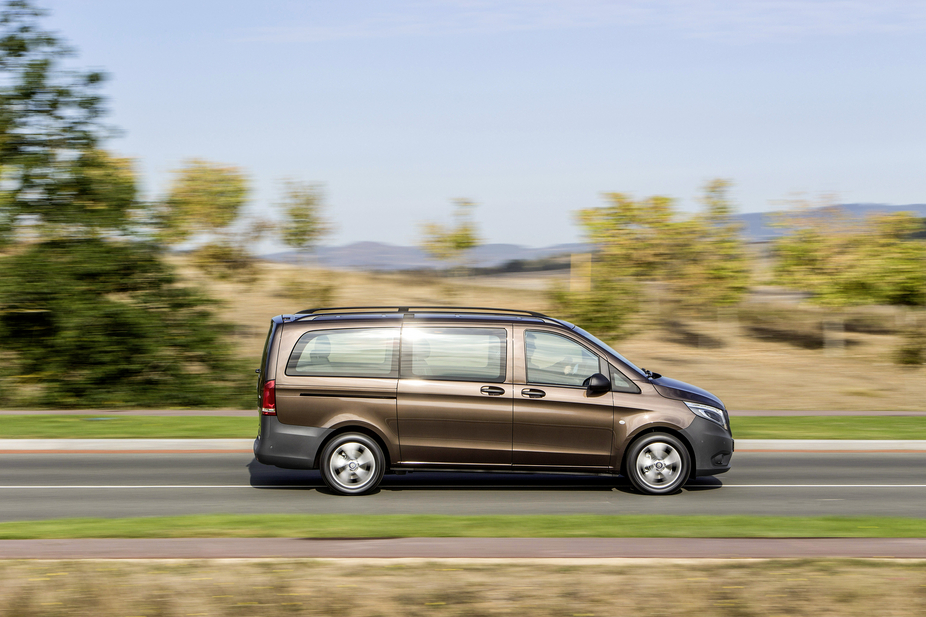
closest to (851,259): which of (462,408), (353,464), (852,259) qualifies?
(852,259)

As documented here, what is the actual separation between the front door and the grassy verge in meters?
5.12

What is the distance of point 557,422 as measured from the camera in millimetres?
9086

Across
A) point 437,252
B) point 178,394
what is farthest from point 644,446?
point 437,252

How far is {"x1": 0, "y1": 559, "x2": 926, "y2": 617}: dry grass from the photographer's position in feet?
17.0

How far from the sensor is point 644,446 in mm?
9148

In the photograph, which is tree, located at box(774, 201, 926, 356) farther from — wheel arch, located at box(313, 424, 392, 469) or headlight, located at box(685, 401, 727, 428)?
wheel arch, located at box(313, 424, 392, 469)

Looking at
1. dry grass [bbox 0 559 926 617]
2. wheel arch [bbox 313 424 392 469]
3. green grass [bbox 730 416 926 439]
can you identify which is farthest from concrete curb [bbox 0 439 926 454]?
dry grass [bbox 0 559 926 617]

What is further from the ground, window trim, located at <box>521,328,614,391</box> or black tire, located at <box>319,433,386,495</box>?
window trim, located at <box>521,328,614,391</box>

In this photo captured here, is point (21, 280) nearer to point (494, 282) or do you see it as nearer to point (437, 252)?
point (437, 252)

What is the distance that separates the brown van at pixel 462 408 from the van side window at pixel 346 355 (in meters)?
0.01

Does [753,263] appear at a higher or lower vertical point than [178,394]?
higher

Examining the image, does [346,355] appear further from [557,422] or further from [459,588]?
[459,588]

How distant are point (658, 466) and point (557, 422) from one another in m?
1.14

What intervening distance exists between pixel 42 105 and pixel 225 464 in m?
12.0
